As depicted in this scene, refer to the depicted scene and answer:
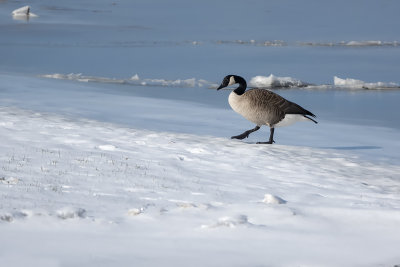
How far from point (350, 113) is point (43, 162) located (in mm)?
11507

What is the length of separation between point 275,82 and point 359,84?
2.90 m

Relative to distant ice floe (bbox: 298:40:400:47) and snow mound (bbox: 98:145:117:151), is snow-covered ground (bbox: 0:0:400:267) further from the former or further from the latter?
distant ice floe (bbox: 298:40:400:47)

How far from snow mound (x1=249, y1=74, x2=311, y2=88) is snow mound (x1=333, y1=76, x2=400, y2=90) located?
1056 millimetres

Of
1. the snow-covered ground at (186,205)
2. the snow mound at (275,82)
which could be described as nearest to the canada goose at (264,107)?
the snow-covered ground at (186,205)

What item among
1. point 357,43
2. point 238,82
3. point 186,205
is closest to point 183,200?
point 186,205

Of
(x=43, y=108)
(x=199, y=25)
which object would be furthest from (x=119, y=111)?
(x=199, y=25)

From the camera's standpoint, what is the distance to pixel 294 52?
34344mm

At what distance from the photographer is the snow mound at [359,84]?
79.8 ft

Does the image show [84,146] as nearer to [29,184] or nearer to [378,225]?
[29,184]

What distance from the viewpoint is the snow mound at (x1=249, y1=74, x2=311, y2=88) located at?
24609mm

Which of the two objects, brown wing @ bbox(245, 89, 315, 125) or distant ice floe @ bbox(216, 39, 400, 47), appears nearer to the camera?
brown wing @ bbox(245, 89, 315, 125)

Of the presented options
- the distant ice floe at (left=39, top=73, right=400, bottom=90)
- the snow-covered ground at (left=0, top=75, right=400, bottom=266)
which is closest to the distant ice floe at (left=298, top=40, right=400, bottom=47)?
the distant ice floe at (left=39, top=73, right=400, bottom=90)

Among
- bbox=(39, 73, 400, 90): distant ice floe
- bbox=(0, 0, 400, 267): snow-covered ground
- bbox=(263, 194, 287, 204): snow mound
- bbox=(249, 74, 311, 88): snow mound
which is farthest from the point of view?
bbox=(249, 74, 311, 88): snow mound

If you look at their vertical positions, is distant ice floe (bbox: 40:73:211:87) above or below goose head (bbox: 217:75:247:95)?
below
